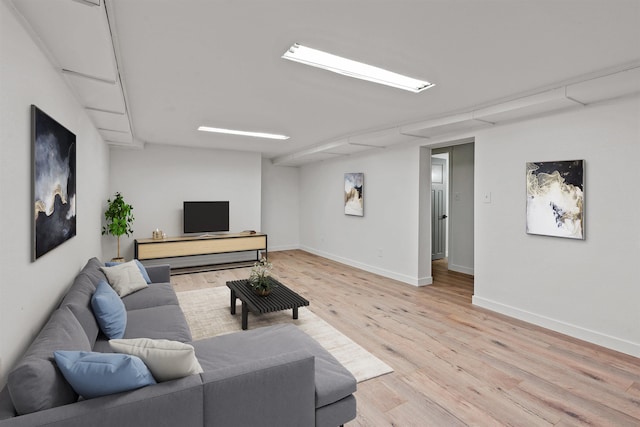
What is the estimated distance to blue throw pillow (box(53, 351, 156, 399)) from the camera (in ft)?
4.17

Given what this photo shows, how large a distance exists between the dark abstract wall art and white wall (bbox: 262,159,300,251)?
562cm

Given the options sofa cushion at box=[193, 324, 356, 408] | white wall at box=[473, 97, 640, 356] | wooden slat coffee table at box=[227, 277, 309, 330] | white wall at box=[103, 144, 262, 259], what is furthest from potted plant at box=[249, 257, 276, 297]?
white wall at box=[103, 144, 262, 259]

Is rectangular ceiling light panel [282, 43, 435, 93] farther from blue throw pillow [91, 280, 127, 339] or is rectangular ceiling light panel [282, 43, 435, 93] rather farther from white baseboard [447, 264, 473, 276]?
white baseboard [447, 264, 473, 276]

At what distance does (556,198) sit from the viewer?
3371 mm

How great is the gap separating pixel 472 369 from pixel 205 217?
5478 mm

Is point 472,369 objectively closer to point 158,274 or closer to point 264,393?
point 264,393

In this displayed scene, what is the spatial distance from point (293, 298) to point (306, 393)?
1.97 m

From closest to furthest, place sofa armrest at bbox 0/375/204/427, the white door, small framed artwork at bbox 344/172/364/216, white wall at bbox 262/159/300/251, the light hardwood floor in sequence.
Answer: sofa armrest at bbox 0/375/204/427 → the light hardwood floor → small framed artwork at bbox 344/172/364/216 → the white door → white wall at bbox 262/159/300/251

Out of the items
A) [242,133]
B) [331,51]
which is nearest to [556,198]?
[331,51]

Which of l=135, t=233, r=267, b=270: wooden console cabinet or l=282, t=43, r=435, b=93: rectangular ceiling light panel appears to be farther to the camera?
l=135, t=233, r=267, b=270: wooden console cabinet

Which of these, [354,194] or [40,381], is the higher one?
[354,194]

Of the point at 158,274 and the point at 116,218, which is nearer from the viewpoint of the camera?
the point at 158,274

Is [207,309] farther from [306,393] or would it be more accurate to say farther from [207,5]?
[207,5]

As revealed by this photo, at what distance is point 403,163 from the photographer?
17.6 ft
